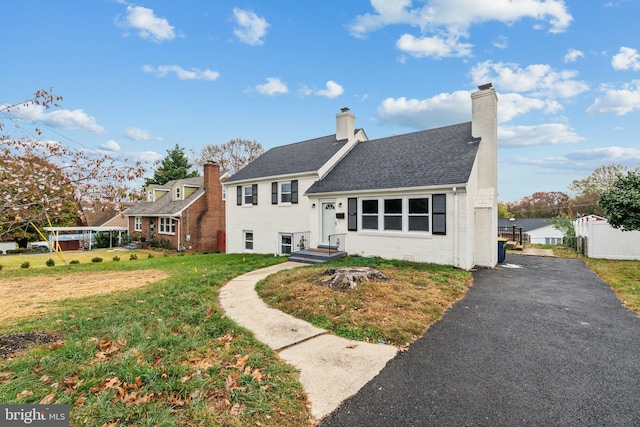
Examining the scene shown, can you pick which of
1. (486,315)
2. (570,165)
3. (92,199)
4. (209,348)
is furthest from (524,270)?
(570,165)

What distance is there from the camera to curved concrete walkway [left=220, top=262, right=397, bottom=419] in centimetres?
321

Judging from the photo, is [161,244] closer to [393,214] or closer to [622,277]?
[393,214]

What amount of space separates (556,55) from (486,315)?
12.6m

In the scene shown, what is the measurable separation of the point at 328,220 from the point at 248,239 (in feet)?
22.3

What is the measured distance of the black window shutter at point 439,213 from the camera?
10805 millimetres

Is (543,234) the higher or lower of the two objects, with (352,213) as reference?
lower

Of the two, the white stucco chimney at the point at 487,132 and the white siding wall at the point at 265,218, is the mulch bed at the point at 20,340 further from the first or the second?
the white stucco chimney at the point at 487,132

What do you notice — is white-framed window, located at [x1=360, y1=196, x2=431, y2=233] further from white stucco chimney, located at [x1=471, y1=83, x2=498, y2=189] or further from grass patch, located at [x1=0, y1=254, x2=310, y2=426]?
grass patch, located at [x1=0, y1=254, x2=310, y2=426]

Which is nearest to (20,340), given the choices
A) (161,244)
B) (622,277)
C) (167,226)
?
(622,277)

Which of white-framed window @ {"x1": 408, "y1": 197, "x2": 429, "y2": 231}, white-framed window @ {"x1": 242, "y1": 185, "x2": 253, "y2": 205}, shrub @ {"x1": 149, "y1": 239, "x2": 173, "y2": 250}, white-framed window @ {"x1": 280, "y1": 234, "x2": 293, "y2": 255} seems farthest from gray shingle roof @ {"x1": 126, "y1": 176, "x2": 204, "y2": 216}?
white-framed window @ {"x1": 408, "y1": 197, "x2": 429, "y2": 231}

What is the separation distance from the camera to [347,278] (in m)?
7.21

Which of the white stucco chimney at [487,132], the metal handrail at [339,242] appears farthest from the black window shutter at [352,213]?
the white stucco chimney at [487,132]

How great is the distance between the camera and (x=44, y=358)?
3.53 meters

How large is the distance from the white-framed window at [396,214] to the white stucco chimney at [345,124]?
583 centimetres
